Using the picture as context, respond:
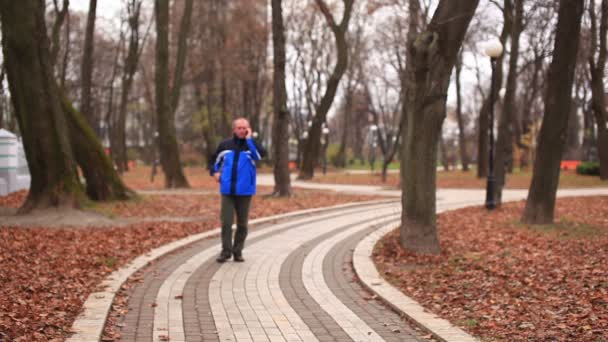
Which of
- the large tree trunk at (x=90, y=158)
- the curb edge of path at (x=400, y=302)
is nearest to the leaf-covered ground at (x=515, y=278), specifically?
the curb edge of path at (x=400, y=302)

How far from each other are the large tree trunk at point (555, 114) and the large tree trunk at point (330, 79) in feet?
43.8

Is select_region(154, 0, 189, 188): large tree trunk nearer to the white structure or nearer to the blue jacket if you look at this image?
the white structure

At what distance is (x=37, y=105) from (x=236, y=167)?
6.11 m

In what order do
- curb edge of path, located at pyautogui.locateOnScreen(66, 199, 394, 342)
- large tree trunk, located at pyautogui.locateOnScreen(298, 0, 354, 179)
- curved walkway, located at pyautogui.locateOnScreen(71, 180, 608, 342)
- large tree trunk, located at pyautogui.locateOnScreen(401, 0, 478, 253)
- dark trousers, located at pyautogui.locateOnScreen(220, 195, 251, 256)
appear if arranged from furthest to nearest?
large tree trunk, located at pyautogui.locateOnScreen(298, 0, 354, 179)
large tree trunk, located at pyautogui.locateOnScreen(401, 0, 478, 253)
dark trousers, located at pyautogui.locateOnScreen(220, 195, 251, 256)
curved walkway, located at pyautogui.locateOnScreen(71, 180, 608, 342)
curb edge of path, located at pyautogui.locateOnScreen(66, 199, 394, 342)

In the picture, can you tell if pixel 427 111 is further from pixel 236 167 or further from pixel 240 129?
pixel 236 167

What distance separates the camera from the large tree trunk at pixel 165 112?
23938 mm

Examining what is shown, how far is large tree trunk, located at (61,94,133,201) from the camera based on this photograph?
50.6 ft

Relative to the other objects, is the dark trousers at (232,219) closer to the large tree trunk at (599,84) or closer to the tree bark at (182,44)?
the tree bark at (182,44)

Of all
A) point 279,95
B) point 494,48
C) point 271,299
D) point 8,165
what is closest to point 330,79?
point 279,95

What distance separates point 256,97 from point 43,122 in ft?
124

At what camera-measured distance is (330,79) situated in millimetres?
30141

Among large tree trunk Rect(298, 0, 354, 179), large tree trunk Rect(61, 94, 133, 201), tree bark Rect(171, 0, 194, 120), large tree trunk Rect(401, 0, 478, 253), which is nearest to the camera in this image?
large tree trunk Rect(401, 0, 478, 253)

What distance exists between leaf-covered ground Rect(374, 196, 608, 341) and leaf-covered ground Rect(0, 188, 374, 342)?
3.36 meters

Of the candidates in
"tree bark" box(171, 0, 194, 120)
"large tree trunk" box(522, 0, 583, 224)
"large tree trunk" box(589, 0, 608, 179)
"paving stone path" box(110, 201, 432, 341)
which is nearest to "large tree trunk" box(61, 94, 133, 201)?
"paving stone path" box(110, 201, 432, 341)
